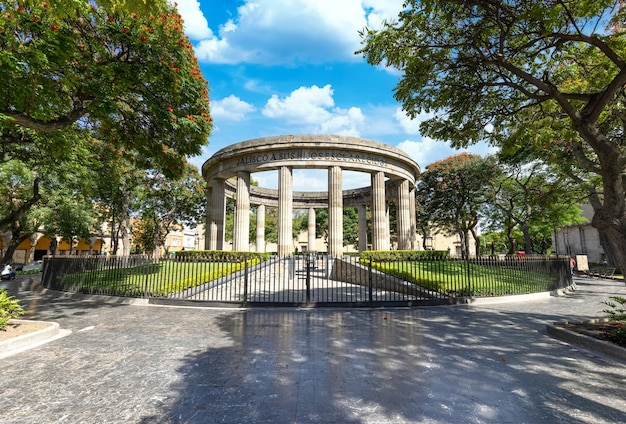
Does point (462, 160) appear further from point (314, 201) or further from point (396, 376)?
point (396, 376)

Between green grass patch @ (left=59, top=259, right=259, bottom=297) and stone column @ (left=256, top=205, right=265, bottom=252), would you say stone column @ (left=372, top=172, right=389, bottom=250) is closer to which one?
stone column @ (left=256, top=205, right=265, bottom=252)

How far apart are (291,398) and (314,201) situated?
31.1 m

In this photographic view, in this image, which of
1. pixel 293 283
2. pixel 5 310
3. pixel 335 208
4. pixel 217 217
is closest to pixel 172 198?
pixel 217 217

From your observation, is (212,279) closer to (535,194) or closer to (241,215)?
(241,215)

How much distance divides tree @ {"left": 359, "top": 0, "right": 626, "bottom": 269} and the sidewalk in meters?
3.59

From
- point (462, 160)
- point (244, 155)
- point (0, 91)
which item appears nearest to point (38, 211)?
point (244, 155)

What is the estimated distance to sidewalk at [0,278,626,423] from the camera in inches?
138

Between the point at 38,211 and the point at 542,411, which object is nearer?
the point at 542,411

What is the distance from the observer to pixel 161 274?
1297cm

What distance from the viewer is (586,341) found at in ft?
19.5

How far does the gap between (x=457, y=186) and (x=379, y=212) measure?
32.3 feet

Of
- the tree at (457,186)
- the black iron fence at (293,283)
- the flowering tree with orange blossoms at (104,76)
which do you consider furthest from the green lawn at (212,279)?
the tree at (457,186)

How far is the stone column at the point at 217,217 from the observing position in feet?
84.7

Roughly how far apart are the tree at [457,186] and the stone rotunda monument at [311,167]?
346 centimetres
